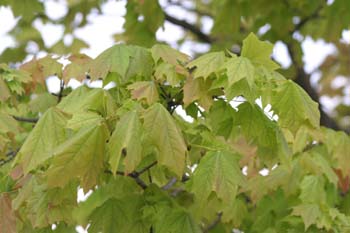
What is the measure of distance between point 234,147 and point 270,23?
173 cm

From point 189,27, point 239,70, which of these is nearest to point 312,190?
point 239,70

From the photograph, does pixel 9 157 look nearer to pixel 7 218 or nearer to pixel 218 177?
pixel 7 218

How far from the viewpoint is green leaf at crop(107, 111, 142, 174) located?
73.2 inches

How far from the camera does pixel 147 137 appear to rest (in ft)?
6.30

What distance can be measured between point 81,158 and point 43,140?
0.18 m

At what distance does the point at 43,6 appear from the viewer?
4.25m

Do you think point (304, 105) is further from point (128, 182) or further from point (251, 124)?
point (128, 182)

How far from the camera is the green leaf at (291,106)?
204cm

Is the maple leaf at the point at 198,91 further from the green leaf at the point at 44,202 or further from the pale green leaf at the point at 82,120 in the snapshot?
the green leaf at the point at 44,202

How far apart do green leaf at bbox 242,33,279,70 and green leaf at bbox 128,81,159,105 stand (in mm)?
321

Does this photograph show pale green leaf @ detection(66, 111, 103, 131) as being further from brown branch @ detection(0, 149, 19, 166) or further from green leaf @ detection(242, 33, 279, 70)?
brown branch @ detection(0, 149, 19, 166)

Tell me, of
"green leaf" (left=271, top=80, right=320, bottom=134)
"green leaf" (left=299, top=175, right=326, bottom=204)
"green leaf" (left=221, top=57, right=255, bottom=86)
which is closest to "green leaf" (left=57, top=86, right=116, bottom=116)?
"green leaf" (left=221, top=57, right=255, bottom=86)

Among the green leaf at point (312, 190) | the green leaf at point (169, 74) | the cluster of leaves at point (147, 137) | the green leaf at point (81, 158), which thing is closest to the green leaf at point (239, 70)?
the cluster of leaves at point (147, 137)

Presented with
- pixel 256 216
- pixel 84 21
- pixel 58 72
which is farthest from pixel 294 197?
pixel 84 21
